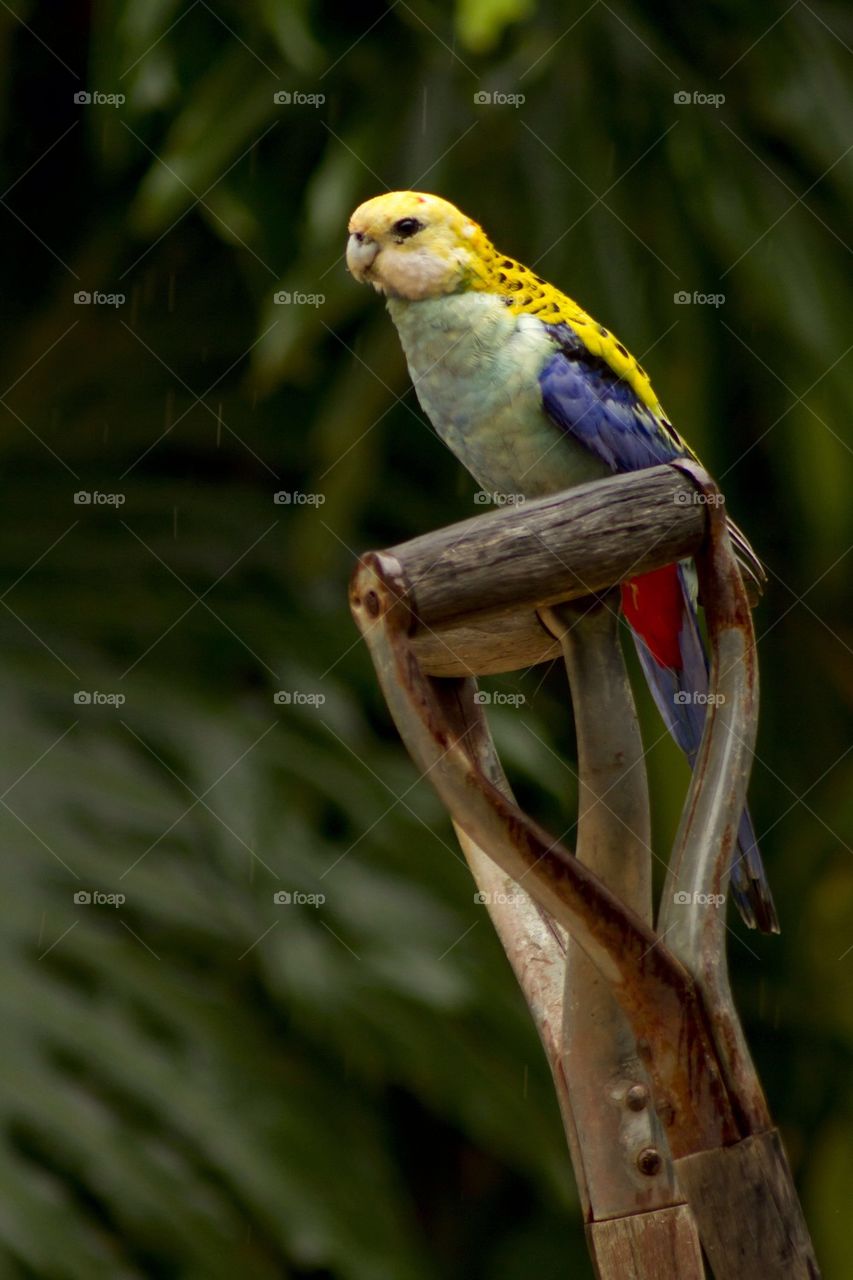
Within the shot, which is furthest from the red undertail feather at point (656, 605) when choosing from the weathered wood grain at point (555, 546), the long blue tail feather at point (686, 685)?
the weathered wood grain at point (555, 546)

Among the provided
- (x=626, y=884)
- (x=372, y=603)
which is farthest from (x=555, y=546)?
(x=626, y=884)

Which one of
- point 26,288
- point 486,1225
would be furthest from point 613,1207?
point 26,288

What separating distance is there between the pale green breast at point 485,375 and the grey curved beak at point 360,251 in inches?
2.0

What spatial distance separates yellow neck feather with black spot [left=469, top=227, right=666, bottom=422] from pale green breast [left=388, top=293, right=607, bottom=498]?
0.02 meters

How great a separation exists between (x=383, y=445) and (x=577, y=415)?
99cm

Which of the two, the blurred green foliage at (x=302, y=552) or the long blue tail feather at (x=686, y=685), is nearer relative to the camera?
the long blue tail feather at (x=686, y=685)

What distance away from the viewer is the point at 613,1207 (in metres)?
1.03

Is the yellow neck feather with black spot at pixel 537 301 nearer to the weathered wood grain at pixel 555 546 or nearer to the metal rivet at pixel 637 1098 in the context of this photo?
the weathered wood grain at pixel 555 546

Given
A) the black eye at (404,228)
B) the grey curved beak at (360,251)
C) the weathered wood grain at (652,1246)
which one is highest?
the black eye at (404,228)

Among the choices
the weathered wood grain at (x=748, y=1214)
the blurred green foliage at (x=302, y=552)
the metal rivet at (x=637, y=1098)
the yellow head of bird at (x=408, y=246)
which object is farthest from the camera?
the blurred green foliage at (x=302, y=552)

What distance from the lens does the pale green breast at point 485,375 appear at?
1280 millimetres

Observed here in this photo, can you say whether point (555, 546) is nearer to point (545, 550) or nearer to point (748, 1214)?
point (545, 550)

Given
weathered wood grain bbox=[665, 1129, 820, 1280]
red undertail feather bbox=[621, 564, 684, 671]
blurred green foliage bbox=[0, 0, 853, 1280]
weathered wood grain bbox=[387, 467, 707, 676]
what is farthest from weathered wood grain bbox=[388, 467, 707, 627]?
blurred green foliage bbox=[0, 0, 853, 1280]

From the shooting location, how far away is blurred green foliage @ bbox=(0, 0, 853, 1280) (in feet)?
6.18
